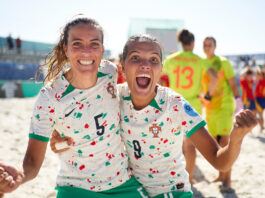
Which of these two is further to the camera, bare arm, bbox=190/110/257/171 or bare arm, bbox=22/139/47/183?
bare arm, bbox=22/139/47/183

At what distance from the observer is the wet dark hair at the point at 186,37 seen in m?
5.19

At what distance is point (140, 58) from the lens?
2529 mm

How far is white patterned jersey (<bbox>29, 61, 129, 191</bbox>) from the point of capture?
246 centimetres

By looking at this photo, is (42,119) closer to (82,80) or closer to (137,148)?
(82,80)

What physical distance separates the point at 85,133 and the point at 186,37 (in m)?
3.20

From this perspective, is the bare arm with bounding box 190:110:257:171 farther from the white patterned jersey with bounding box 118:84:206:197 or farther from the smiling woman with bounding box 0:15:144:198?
the smiling woman with bounding box 0:15:144:198

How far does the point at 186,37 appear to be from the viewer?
5.20 m

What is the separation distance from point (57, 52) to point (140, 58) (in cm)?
73

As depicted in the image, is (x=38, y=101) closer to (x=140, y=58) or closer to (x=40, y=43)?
(x=140, y=58)

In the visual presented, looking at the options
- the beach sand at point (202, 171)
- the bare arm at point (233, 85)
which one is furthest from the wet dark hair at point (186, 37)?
the beach sand at point (202, 171)

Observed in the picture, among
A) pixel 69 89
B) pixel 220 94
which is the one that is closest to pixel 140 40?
pixel 69 89

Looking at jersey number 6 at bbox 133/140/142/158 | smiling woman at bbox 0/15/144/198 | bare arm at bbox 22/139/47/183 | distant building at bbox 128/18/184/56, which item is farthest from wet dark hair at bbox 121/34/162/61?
distant building at bbox 128/18/184/56

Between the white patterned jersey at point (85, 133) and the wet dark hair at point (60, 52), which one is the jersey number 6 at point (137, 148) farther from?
the wet dark hair at point (60, 52)

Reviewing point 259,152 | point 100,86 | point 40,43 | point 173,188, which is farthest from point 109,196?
point 40,43
